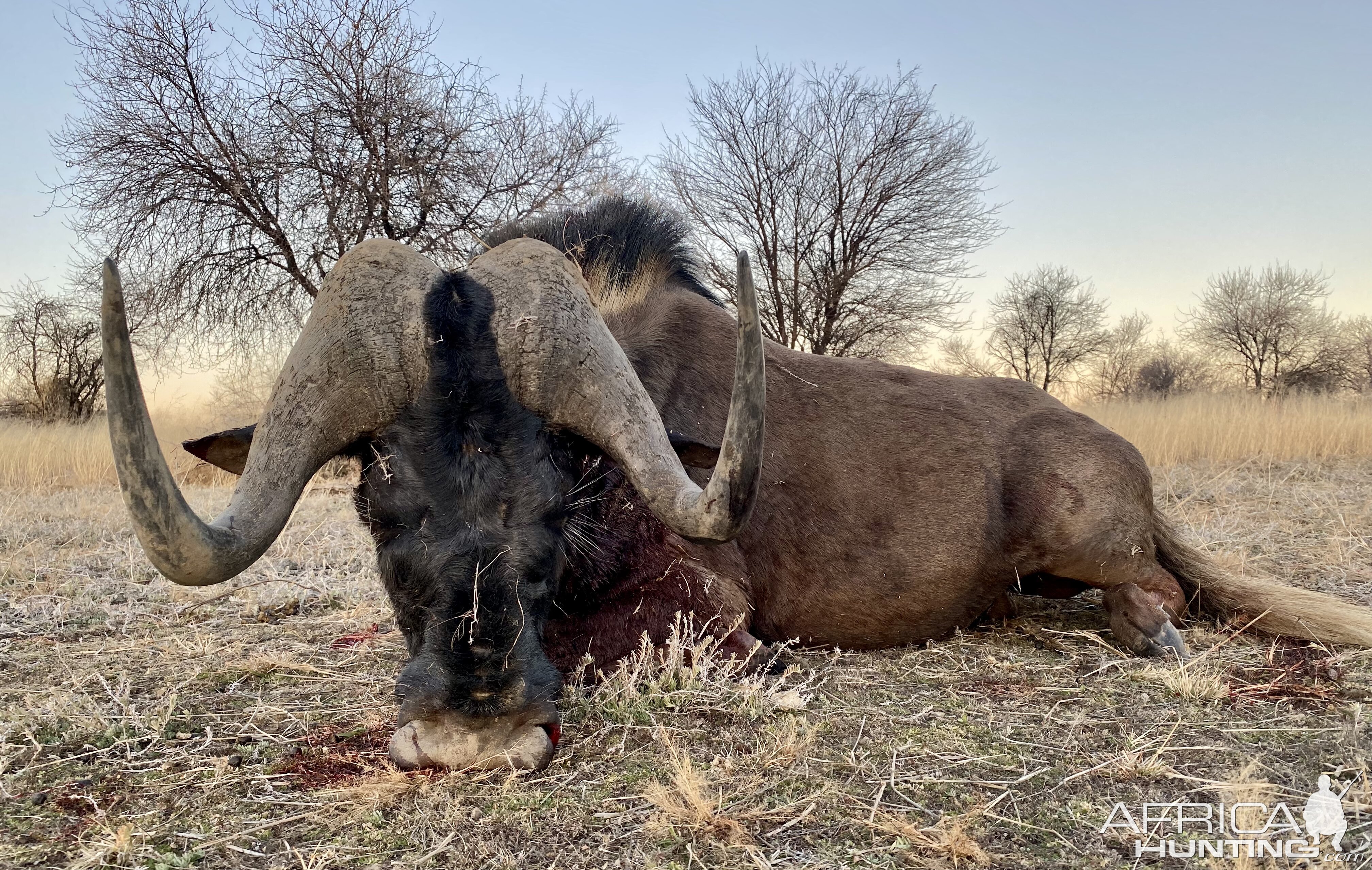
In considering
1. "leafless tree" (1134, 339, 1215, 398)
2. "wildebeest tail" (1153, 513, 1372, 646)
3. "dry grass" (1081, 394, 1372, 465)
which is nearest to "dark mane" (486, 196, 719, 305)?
"wildebeest tail" (1153, 513, 1372, 646)

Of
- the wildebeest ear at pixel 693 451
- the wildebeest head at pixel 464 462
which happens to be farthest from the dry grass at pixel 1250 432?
the wildebeest head at pixel 464 462

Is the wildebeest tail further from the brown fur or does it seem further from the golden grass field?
the golden grass field

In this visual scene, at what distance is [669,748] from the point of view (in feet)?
8.56

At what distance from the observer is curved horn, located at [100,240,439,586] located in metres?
2.07

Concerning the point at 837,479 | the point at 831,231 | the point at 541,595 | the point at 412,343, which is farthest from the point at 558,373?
the point at 831,231

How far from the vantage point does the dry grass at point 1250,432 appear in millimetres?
12430

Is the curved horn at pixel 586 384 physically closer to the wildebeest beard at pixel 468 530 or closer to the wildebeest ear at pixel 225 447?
the wildebeest beard at pixel 468 530

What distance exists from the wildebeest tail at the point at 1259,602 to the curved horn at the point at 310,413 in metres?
3.86

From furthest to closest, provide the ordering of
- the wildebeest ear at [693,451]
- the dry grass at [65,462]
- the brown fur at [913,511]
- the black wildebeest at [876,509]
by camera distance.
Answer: the dry grass at [65,462]
the brown fur at [913,511]
the black wildebeest at [876,509]
the wildebeest ear at [693,451]

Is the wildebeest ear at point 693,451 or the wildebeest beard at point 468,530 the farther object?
the wildebeest ear at point 693,451

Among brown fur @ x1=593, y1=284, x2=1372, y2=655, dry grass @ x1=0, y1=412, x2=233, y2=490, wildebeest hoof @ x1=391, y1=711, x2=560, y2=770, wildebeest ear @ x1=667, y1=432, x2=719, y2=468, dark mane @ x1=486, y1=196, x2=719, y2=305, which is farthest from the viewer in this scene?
dry grass @ x1=0, y1=412, x2=233, y2=490

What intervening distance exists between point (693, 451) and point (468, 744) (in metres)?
1.21

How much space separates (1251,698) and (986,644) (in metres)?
1.14

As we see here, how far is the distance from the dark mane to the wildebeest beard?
1369 millimetres
